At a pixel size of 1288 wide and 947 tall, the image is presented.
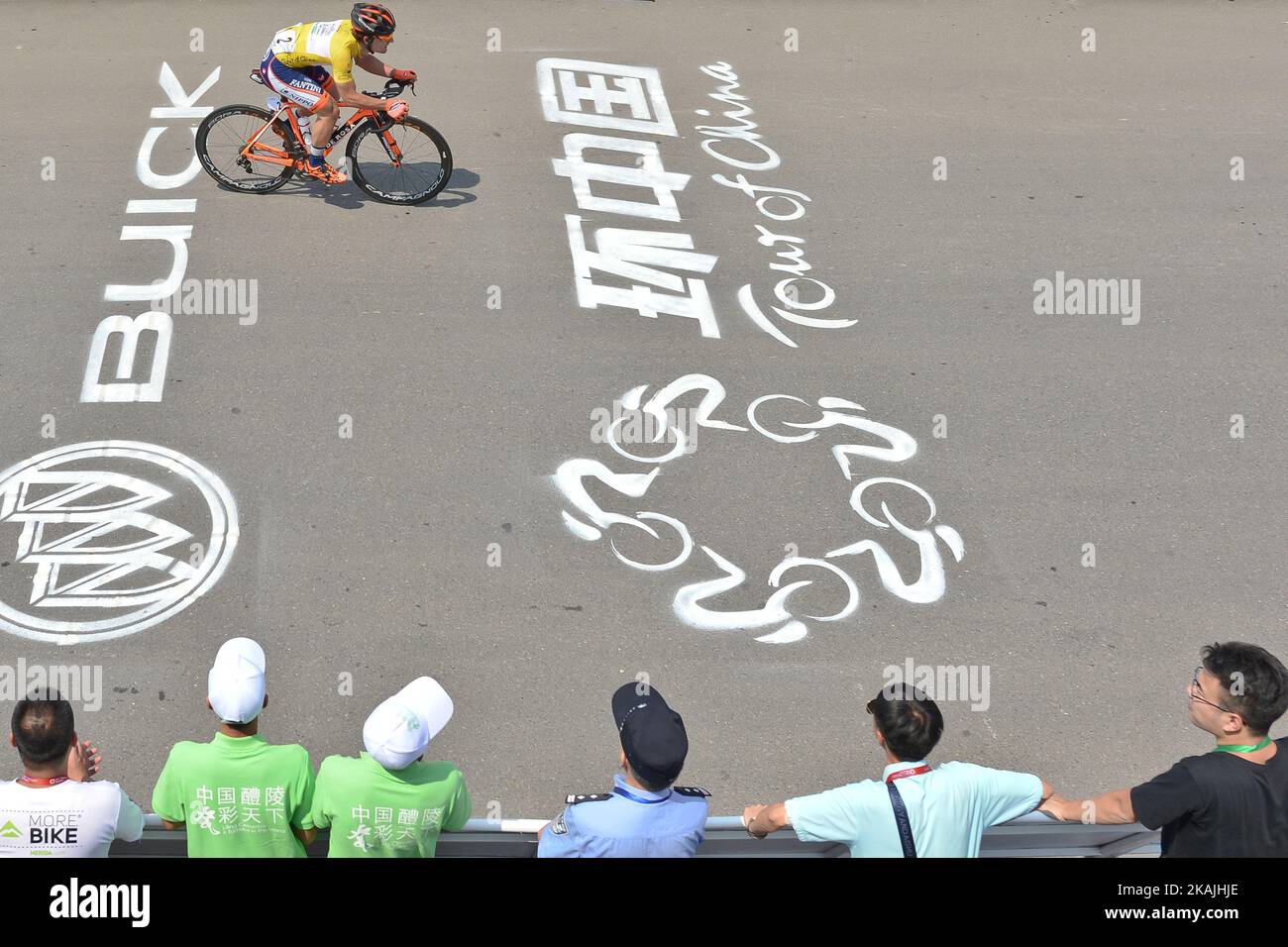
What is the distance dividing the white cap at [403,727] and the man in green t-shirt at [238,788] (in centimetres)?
36

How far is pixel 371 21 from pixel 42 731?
6.99 metres

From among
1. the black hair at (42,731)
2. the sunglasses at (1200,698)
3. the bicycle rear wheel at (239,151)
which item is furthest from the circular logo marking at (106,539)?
the sunglasses at (1200,698)

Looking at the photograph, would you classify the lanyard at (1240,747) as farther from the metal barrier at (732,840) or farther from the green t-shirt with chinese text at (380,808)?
the green t-shirt with chinese text at (380,808)

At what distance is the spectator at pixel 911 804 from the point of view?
3910 millimetres

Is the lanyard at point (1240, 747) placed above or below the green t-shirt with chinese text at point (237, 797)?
above

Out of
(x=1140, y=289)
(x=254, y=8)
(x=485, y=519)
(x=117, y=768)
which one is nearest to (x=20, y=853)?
(x=117, y=768)

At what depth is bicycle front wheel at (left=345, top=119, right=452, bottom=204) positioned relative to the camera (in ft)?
32.7

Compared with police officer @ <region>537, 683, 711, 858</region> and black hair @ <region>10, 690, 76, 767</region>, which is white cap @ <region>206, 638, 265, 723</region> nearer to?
black hair @ <region>10, 690, 76, 767</region>

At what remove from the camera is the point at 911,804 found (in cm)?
392

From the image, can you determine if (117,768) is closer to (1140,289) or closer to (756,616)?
(756,616)

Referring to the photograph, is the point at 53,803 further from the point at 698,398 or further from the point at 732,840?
the point at 698,398

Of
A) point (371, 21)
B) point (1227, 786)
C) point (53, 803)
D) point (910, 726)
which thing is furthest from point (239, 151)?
point (1227, 786)

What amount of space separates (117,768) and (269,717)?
711 mm

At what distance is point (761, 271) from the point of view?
9539mm
